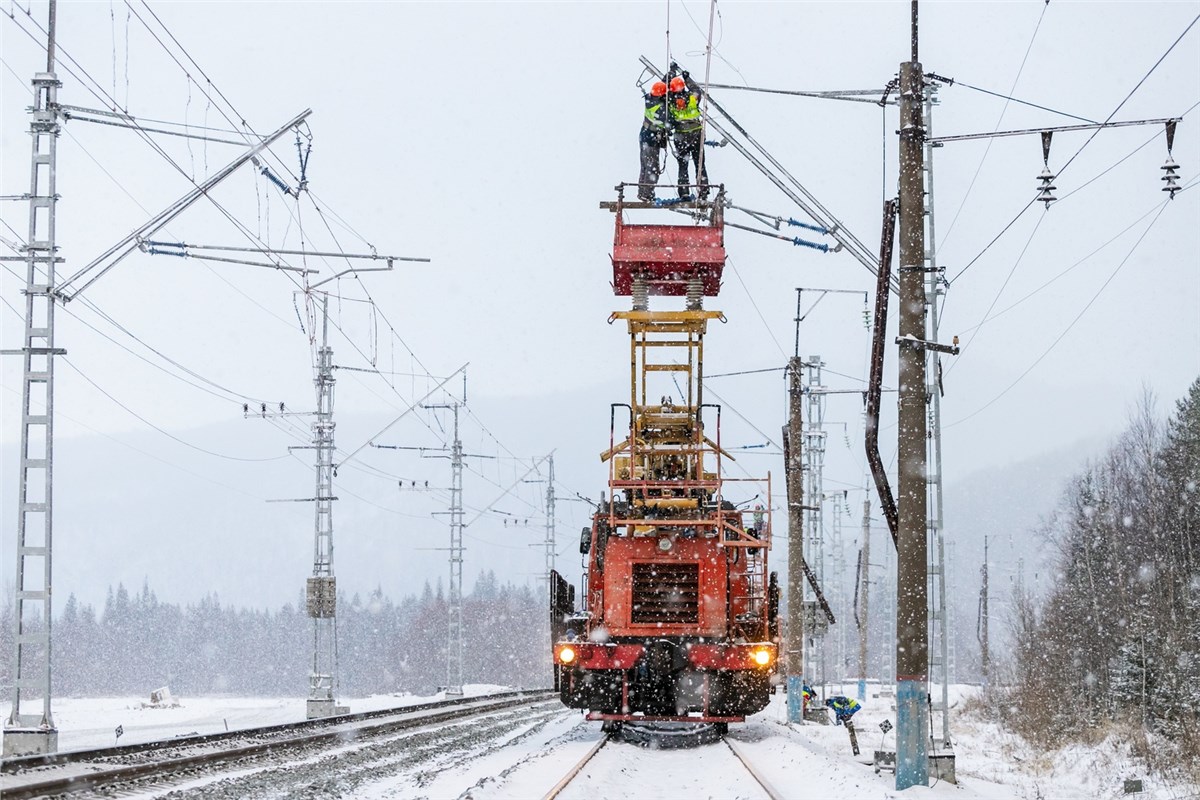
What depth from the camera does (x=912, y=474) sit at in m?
13.7

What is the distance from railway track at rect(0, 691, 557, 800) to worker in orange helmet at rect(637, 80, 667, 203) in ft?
28.5

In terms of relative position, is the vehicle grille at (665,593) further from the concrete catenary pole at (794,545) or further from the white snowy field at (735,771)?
the concrete catenary pole at (794,545)

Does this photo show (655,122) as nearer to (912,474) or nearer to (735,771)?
(912,474)

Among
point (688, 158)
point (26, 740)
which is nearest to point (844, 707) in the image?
point (688, 158)

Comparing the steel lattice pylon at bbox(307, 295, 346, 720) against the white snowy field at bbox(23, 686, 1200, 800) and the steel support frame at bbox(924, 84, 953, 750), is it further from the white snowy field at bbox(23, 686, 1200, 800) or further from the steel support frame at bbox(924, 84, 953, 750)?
the steel support frame at bbox(924, 84, 953, 750)

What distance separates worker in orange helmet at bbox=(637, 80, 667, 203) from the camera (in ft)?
58.9

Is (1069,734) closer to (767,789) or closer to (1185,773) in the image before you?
(1185,773)

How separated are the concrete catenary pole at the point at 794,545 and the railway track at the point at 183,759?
32.5 feet

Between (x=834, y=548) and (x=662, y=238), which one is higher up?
(x=662, y=238)

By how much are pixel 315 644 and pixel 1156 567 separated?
32.4 meters

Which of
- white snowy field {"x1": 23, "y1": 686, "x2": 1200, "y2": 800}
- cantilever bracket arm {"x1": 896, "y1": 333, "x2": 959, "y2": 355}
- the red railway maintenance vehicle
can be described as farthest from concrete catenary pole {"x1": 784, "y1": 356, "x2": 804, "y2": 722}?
cantilever bracket arm {"x1": 896, "y1": 333, "x2": 959, "y2": 355}

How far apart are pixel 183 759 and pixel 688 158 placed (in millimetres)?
10573

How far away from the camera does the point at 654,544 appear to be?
19.3 meters

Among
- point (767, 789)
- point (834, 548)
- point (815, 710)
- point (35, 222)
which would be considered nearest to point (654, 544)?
point (767, 789)
